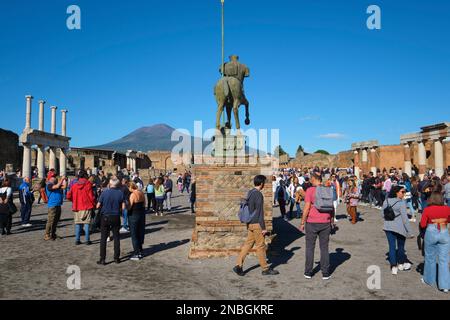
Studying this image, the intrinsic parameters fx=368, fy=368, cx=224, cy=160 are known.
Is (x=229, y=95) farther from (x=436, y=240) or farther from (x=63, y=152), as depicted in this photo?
(x=63, y=152)

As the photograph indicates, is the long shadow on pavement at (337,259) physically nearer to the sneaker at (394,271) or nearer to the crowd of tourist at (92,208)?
the sneaker at (394,271)

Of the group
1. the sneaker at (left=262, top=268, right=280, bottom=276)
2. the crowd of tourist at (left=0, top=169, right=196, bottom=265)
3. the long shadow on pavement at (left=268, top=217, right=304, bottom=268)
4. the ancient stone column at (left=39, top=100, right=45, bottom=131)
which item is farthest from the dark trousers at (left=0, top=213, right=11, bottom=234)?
the ancient stone column at (left=39, top=100, right=45, bottom=131)

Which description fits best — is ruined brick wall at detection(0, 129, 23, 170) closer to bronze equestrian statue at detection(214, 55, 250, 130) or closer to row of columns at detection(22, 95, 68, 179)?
row of columns at detection(22, 95, 68, 179)

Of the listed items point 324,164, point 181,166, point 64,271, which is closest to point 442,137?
point 64,271

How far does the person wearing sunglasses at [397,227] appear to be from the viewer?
20.3 ft

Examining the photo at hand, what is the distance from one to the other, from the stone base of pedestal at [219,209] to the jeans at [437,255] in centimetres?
332

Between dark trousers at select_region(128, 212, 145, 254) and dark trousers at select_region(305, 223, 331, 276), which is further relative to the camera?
dark trousers at select_region(128, 212, 145, 254)

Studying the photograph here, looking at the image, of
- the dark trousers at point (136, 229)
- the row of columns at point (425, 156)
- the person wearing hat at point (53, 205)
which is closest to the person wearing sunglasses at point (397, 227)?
the dark trousers at point (136, 229)

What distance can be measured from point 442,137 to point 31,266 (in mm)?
24961

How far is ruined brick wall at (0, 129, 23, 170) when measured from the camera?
139 feet

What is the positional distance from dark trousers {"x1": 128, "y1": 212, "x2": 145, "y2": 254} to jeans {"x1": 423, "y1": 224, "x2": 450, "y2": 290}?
5141 mm

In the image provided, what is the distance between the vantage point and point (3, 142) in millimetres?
42625

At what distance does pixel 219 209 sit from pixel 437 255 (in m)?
3.94
